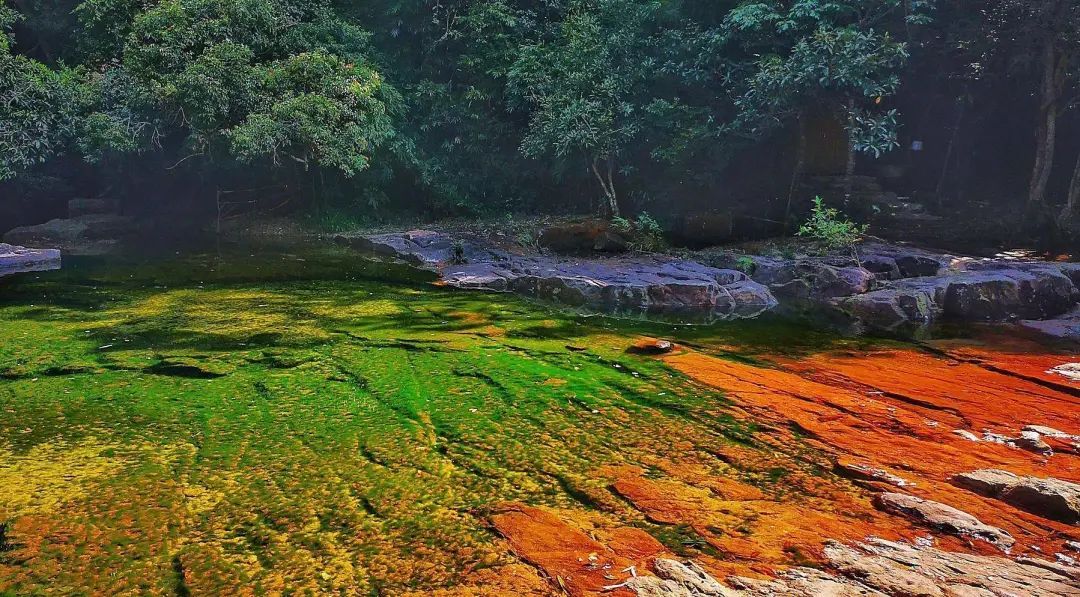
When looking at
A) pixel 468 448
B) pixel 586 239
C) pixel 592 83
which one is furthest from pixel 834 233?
pixel 468 448

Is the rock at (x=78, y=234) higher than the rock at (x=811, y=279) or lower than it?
lower

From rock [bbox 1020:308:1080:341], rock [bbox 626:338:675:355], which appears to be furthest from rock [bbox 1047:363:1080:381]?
rock [bbox 626:338:675:355]

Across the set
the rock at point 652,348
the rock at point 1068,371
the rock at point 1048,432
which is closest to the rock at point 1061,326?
the rock at point 1068,371

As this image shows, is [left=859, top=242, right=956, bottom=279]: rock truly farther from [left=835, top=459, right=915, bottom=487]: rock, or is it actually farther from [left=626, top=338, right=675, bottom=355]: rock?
[left=835, top=459, right=915, bottom=487]: rock

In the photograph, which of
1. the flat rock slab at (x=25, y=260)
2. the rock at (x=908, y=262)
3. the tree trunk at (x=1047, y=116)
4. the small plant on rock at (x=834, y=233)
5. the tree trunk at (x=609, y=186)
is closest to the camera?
the rock at (x=908, y=262)

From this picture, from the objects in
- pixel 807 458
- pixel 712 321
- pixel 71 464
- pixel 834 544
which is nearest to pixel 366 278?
pixel 712 321

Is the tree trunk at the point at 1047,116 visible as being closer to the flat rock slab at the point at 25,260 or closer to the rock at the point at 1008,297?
the rock at the point at 1008,297

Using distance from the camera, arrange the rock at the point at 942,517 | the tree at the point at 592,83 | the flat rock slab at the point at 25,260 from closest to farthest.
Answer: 1. the rock at the point at 942,517
2. the flat rock slab at the point at 25,260
3. the tree at the point at 592,83
